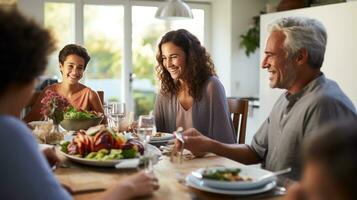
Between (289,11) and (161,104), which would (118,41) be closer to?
(289,11)

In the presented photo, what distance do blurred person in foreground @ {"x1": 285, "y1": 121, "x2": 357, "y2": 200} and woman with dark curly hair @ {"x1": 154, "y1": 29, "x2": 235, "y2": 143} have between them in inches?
67.3

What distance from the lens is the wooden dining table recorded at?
1180 millimetres

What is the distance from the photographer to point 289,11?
4004 mm

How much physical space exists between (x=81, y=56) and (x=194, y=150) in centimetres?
151

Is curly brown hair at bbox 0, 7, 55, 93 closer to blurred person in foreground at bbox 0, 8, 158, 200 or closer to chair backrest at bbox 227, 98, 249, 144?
blurred person in foreground at bbox 0, 8, 158, 200

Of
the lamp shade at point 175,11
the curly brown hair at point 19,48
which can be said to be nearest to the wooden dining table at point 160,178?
the curly brown hair at point 19,48

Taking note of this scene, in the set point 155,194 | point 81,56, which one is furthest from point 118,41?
point 155,194

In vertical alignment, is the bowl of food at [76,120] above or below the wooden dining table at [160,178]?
above

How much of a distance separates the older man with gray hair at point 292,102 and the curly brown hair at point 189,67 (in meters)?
0.68

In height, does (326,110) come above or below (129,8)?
below

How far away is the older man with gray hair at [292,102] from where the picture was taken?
1.60 m

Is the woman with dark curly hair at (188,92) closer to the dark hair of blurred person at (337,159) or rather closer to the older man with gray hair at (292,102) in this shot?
the older man with gray hair at (292,102)

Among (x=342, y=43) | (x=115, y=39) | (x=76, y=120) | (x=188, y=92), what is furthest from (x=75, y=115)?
(x=115, y=39)

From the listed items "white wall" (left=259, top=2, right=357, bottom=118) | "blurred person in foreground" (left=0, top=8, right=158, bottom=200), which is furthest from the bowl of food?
"white wall" (left=259, top=2, right=357, bottom=118)
